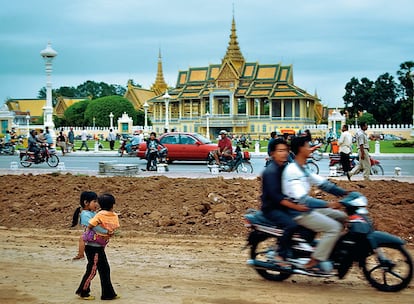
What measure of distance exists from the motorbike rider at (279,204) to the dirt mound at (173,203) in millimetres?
3160

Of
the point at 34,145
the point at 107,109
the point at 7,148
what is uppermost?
the point at 107,109

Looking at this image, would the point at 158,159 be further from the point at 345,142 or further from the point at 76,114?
the point at 76,114

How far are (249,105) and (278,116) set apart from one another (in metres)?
3.87

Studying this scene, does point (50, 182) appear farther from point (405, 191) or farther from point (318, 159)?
point (318, 159)

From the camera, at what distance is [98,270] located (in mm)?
5535

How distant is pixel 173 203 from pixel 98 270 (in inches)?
200

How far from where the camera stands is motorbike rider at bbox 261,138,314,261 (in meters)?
5.78

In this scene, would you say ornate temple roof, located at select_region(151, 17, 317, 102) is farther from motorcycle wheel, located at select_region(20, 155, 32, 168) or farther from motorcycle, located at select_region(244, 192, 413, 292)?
motorcycle, located at select_region(244, 192, 413, 292)

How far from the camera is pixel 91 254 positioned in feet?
18.1

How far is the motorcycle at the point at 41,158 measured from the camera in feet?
73.6

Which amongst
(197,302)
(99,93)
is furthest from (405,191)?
(99,93)

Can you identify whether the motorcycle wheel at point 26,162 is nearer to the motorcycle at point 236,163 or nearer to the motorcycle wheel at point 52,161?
the motorcycle wheel at point 52,161

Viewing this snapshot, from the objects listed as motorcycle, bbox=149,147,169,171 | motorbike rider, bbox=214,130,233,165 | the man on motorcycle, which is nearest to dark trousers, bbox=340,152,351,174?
motorbike rider, bbox=214,130,233,165

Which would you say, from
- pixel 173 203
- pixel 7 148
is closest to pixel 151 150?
pixel 173 203
